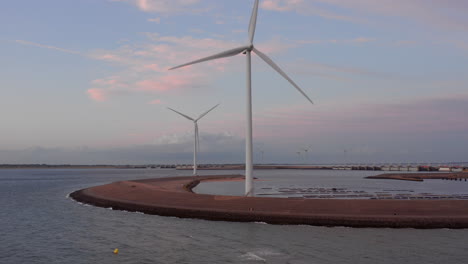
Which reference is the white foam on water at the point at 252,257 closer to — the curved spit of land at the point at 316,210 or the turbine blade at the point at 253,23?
the curved spit of land at the point at 316,210

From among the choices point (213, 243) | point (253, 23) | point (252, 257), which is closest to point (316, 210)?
point (213, 243)

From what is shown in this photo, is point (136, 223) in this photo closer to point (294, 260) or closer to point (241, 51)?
point (294, 260)

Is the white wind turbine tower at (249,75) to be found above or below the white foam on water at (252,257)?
above

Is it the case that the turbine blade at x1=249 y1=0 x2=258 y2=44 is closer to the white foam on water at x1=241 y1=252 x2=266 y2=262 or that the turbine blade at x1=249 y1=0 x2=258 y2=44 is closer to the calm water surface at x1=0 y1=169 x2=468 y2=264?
the calm water surface at x1=0 y1=169 x2=468 y2=264

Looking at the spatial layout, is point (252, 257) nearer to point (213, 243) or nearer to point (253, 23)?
point (213, 243)

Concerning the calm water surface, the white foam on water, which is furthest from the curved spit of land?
the white foam on water

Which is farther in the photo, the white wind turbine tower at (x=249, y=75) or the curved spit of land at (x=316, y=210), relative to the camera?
the white wind turbine tower at (x=249, y=75)

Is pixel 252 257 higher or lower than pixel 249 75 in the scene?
lower

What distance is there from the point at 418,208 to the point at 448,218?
5.32m

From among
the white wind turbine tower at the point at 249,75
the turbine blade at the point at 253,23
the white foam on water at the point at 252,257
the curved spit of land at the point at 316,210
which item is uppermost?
the turbine blade at the point at 253,23

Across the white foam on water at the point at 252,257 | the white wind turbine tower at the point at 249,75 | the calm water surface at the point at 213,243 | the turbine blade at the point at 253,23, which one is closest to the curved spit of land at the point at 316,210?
the calm water surface at the point at 213,243

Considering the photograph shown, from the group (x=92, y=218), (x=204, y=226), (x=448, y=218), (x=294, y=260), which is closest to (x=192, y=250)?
(x=294, y=260)

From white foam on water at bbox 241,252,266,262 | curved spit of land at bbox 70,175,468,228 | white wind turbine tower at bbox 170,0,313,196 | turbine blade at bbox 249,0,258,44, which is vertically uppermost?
turbine blade at bbox 249,0,258,44

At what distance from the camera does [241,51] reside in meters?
53.0
